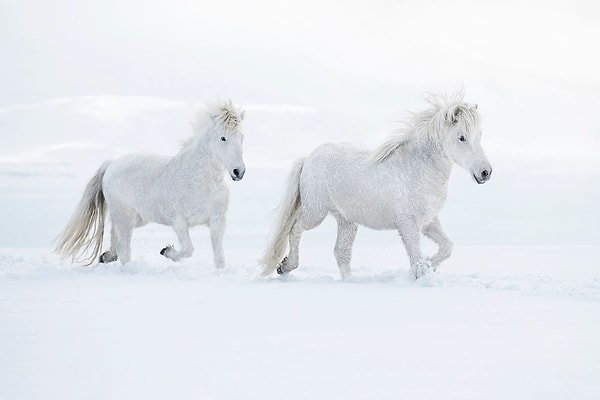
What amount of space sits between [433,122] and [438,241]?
0.97 metres

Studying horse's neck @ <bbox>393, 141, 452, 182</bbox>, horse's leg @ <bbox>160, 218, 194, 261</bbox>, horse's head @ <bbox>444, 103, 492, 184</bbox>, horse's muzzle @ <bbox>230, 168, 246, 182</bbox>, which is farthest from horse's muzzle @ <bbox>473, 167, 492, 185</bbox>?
horse's leg @ <bbox>160, 218, 194, 261</bbox>

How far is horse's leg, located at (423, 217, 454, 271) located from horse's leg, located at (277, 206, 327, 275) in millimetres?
925

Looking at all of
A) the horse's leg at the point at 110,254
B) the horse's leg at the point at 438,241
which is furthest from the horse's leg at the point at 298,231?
the horse's leg at the point at 110,254

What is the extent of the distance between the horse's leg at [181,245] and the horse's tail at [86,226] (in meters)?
1.58

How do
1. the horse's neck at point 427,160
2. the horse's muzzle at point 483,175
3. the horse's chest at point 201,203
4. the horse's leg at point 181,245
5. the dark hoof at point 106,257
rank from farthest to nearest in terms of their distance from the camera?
the dark hoof at point 106,257 → the horse's chest at point 201,203 → the horse's leg at point 181,245 → the horse's neck at point 427,160 → the horse's muzzle at point 483,175

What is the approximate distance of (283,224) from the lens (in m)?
6.78

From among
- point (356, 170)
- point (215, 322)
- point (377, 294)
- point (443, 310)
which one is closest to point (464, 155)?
point (356, 170)

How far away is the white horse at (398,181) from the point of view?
233 inches

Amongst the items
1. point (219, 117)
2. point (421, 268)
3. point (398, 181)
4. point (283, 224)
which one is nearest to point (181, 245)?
point (283, 224)

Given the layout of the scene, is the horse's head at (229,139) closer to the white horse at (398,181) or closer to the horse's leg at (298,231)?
the white horse at (398,181)

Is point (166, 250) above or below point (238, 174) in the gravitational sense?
below

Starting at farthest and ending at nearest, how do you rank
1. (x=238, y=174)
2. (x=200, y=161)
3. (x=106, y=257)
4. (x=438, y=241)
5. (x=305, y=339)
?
(x=106, y=257), (x=200, y=161), (x=238, y=174), (x=438, y=241), (x=305, y=339)

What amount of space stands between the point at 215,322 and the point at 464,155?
274 centimetres

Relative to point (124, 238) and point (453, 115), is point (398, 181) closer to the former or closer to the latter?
point (453, 115)
